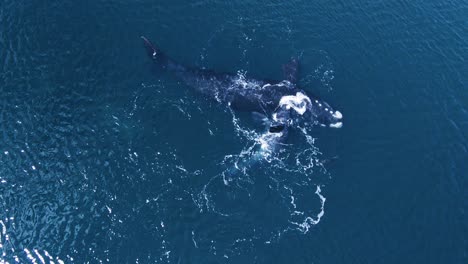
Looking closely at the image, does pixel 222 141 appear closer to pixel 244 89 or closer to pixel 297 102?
pixel 244 89

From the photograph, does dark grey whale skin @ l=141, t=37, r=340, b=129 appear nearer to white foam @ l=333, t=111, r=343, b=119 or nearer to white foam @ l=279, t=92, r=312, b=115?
white foam @ l=333, t=111, r=343, b=119

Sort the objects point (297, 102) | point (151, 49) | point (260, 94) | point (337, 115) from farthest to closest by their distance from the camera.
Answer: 1. point (151, 49)
2. point (260, 94)
3. point (297, 102)
4. point (337, 115)

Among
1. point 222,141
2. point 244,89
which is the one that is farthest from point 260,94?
point 222,141

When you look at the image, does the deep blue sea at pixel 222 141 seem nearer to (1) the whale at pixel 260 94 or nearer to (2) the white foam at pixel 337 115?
(2) the white foam at pixel 337 115

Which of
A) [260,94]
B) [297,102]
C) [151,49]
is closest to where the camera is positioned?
[297,102]

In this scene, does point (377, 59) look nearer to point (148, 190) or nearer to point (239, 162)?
point (239, 162)

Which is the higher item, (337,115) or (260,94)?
(260,94)

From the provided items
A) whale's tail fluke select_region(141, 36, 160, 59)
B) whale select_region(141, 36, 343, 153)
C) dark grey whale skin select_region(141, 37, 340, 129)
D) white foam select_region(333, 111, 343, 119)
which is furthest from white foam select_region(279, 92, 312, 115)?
whale's tail fluke select_region(141, 36, 160, 59)

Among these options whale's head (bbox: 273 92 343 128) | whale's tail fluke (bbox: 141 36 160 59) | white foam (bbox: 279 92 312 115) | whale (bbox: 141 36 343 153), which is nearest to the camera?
whale's head (bbox: 273 92 343 128)
